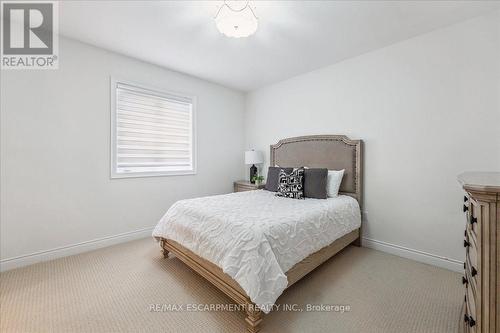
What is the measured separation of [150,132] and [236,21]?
2144mm

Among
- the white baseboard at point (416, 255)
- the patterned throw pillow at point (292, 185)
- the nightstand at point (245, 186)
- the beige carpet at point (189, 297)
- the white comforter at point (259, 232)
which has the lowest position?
the beige carpet at point (189, 297)

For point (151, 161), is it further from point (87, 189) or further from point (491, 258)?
point (491, 258)

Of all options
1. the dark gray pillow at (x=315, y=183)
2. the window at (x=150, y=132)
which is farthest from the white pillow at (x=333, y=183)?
the window at (x=150, y=132)

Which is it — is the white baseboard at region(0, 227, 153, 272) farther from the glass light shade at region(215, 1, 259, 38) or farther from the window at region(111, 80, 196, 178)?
the glass light shade at region(215, 1, 259, 38)

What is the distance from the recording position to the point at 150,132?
10.7ft

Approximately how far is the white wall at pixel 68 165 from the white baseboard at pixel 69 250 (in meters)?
0.01

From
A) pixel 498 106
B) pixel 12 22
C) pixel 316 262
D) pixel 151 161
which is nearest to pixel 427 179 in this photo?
pixel 498 106

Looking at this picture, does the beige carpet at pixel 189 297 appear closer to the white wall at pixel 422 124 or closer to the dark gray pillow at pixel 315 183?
the white wall at pixel 422 124

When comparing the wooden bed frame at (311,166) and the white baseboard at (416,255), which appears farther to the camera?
the white baseboard at (416,255)

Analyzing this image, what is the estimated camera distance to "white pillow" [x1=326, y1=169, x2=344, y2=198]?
2799mm

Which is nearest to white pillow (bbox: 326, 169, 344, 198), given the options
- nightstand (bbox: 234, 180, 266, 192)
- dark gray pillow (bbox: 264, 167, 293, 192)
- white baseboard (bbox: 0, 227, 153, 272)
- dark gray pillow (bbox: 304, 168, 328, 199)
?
dark gray pillow (bbox: 304, 168, 328, 199)

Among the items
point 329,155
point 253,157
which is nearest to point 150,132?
point 253,157

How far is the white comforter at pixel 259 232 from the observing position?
1.44 m

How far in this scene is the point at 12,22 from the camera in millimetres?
2219
